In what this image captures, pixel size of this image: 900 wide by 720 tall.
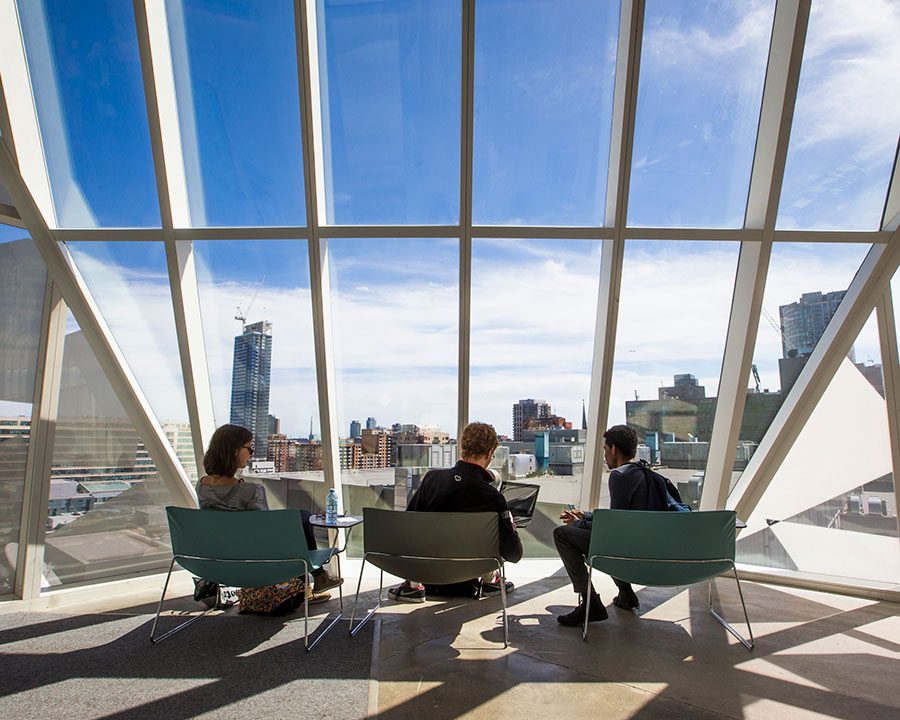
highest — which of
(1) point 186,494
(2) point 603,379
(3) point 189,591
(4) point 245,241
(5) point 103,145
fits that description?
(5) point 103,145

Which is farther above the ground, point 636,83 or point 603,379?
point 636,83

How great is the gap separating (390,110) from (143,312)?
9.33 ft

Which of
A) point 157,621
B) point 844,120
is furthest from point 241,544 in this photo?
point 844,120

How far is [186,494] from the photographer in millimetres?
5203

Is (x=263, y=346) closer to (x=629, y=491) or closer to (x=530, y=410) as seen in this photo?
(x=530, y=410)

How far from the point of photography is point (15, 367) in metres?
4.54

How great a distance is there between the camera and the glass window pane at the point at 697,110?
4355mm

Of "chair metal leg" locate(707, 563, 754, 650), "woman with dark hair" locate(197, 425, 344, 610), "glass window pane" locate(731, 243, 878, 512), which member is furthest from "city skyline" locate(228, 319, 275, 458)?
"glass window pane" locate(731, 243, 878, 512)

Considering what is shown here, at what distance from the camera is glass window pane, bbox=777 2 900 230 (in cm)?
429

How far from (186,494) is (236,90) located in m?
3.65

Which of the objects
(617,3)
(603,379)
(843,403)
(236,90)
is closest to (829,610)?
(843,403)

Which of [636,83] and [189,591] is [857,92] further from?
[189,591]

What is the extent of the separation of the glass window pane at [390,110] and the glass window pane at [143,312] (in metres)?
1.71

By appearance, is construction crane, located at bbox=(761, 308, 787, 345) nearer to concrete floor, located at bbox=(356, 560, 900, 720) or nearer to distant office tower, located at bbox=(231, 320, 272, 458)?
concrete floor, located at bbox=(356, 560, 900, 720)
